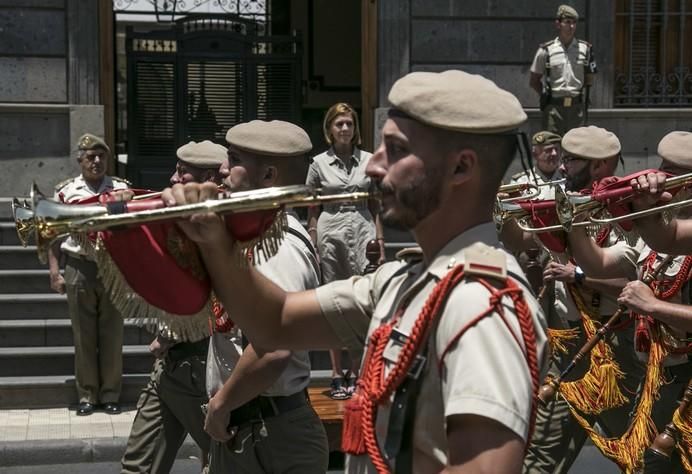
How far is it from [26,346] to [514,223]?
5192mm

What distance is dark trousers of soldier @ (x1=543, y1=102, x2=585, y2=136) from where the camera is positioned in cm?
1245

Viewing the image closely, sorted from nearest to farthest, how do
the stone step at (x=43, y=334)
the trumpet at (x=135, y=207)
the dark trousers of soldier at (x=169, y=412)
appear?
the trumpet at (x=135, y=207) < the dark trousers of soldier at (x=169, y=412) < the stone step at (x=43, y=334)

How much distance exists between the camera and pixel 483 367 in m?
2.72

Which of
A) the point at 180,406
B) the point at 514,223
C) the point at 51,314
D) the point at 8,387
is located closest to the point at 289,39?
the point at 51,314

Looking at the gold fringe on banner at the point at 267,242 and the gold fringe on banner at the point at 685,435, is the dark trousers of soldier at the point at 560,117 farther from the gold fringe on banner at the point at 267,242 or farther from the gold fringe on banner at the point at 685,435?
the gold fringe on banner at the point at 267,242

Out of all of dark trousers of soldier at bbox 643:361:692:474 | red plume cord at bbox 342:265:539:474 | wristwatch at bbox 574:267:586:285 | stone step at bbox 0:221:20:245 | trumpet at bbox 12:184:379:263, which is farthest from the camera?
stone step at bbox 0:221:20:245

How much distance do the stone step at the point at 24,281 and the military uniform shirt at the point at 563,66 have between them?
480 cm

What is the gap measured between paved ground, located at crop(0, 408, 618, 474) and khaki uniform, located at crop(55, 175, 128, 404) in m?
0.51

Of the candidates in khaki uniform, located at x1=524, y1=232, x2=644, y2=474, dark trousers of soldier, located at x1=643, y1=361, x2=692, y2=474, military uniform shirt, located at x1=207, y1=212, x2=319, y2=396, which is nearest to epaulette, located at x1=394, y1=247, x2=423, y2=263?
military uniform shirt, located at x1=207, y1=212, x2=319, y2=396

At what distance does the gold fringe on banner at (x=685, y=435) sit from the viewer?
571cm

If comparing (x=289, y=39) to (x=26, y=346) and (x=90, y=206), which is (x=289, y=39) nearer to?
(x=26, y=346)

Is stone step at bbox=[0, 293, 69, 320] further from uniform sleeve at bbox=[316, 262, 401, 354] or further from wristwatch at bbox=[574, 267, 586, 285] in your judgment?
uniform sleeve at bbox=[316, 262, 401, 354]

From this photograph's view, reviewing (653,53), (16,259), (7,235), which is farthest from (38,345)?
(653,53)

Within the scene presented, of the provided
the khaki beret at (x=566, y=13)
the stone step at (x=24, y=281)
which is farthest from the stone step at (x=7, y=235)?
the khaki beret at (x=566, y=13)
